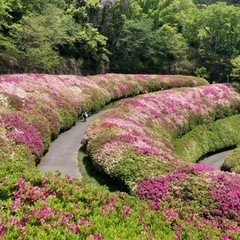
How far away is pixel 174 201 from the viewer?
18.4 metres

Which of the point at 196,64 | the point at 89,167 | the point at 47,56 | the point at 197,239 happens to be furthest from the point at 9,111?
the point at 196,64

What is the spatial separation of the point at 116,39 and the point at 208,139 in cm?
3936

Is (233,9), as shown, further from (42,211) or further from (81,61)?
(42,211)

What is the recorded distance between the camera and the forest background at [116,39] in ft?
162

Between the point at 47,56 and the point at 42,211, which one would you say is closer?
the point at 42,211

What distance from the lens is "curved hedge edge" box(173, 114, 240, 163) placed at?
38375mm

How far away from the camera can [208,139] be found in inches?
1737

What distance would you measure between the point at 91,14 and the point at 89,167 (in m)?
54.8

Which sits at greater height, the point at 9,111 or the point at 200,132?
the point at 9,111

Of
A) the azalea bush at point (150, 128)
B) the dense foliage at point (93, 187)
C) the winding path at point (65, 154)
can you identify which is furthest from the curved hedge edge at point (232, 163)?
the winding path at point (65, 154)

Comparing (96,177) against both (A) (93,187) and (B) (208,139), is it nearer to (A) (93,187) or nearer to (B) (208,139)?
(A) (93,187)

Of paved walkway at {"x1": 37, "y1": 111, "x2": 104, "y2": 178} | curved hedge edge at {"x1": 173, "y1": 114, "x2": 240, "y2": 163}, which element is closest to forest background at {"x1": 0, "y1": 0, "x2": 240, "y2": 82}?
curved hedge edge at {"x1": 173, "y1": 114, "x2": 240, "y2": 163}

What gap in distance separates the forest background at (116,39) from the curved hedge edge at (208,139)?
19.5m

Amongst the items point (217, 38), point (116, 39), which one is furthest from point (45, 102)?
point (217, 38)
